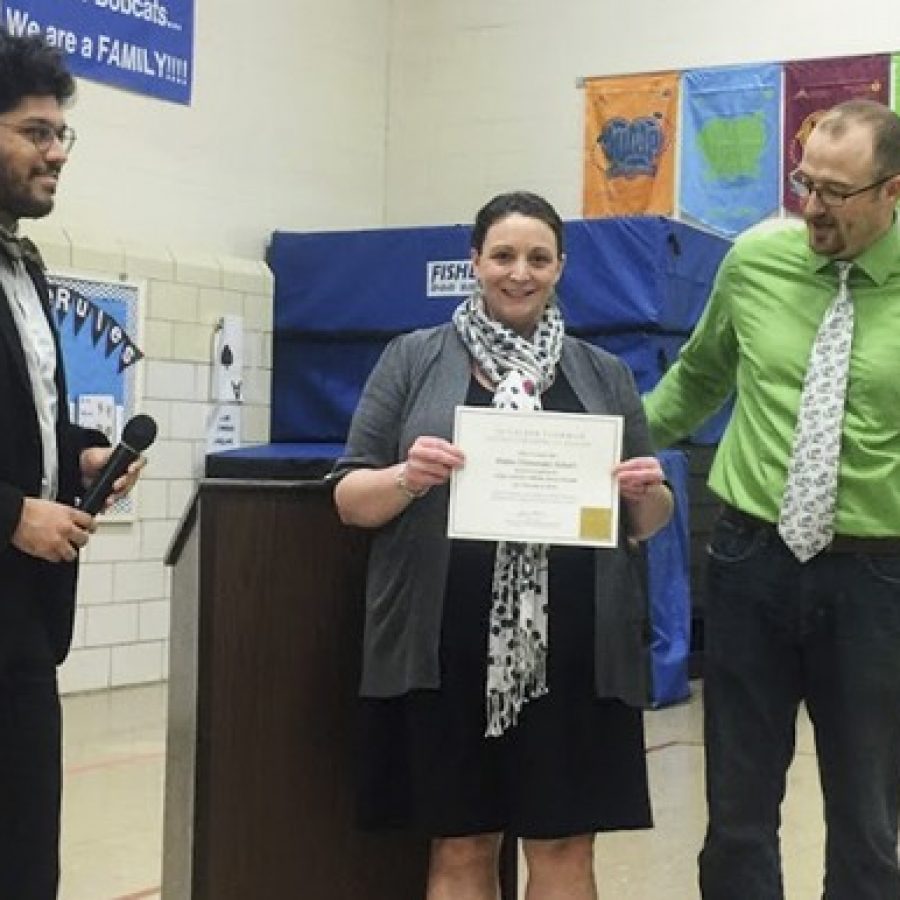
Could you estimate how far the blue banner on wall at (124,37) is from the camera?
6.61 metres

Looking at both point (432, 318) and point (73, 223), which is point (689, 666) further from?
point (73, 223)

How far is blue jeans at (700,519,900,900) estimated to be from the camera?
2354 millimetres

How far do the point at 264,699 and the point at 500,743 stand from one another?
392 millimetres

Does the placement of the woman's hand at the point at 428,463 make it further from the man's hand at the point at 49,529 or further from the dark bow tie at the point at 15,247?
the dark bow tie at the point at 15,247

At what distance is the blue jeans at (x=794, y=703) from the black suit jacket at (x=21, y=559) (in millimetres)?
1090

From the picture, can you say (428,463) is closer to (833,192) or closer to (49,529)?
(49,529)

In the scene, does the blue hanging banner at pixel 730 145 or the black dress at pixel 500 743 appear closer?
the black dress at pixel 500 743

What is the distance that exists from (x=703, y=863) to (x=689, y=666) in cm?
452

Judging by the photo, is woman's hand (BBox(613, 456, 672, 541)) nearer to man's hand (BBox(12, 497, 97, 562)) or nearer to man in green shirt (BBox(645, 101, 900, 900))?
man in green shirt (BBox(645, 101, 900, 900))

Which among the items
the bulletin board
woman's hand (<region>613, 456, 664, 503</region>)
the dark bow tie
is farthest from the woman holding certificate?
the bulletin board

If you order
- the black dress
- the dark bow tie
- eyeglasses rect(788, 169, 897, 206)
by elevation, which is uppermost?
eyeglasses rect(788, 169, 897, 206)

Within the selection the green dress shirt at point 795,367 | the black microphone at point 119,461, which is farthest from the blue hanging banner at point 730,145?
the black microphone at point 119,461

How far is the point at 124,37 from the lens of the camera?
706cm

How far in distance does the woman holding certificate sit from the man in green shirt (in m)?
0.16
